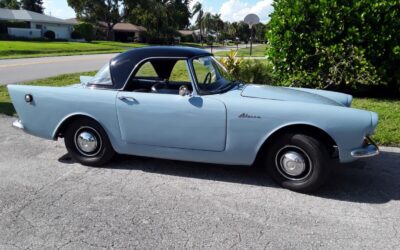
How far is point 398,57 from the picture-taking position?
312 inches

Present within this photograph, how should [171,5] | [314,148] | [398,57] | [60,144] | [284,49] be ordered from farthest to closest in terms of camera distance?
[171,5]
[284,49]
[398,57]
[60,144]
[314,148]

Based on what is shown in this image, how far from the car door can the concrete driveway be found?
1.45 ft

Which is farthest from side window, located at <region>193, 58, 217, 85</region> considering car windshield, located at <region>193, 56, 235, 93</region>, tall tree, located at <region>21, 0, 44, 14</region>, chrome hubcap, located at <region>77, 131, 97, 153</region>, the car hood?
tall tree, located at <region>21, 0, 44, 14</region>

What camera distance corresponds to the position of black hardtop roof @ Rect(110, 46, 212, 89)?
458 centimetres

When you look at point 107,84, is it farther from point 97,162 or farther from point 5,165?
point 5,165

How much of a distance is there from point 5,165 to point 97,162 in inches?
44.4

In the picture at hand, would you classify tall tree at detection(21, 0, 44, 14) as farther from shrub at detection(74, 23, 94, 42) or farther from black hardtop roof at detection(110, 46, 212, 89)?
black hardtop roof at detection(110, 46, 212, 89)

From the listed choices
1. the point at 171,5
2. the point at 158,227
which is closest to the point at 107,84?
the point at 158,227

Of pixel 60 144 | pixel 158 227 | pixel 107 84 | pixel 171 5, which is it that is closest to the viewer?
pixel 158 227

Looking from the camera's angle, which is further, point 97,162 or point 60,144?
point 60,144

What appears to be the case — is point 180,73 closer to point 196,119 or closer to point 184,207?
point 196,119

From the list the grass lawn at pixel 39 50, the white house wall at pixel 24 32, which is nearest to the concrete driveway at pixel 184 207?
the grass lawn at pixel 39 50

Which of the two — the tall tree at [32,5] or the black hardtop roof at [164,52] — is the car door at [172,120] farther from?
the tall tree at [32,5]

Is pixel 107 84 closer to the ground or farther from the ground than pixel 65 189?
farther from the ground
